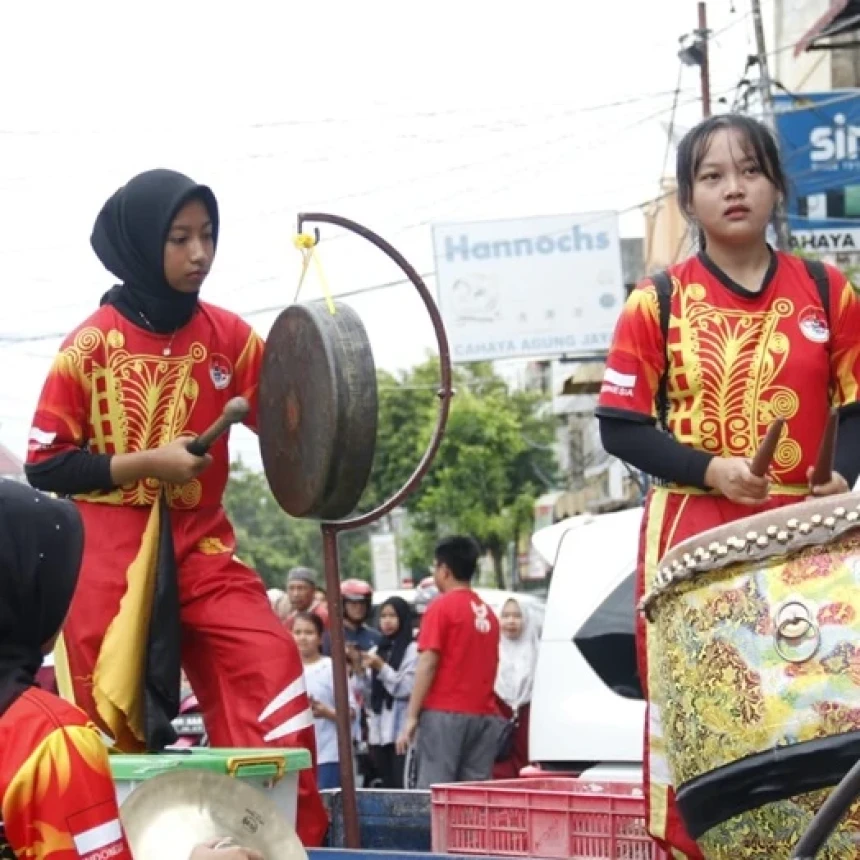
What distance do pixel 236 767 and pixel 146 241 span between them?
1.56 m

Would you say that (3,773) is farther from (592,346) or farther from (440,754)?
(592,346)

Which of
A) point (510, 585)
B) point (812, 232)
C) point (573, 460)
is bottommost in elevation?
point (510, 585)

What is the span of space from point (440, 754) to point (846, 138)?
1101 centimetres

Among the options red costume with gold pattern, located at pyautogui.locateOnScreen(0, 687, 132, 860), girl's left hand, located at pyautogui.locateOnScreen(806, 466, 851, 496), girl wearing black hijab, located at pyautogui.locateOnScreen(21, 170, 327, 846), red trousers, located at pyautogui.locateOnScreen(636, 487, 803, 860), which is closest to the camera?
red costume with gold pattern, located at pyautogui.locateOnScreen(0, 687, 132, 860)

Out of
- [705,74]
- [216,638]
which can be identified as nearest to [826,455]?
[216,638]

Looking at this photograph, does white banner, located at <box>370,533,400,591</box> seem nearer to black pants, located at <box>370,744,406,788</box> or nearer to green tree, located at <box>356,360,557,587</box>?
green tree, located at <box>356,360,557,587</box>

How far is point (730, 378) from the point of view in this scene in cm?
423

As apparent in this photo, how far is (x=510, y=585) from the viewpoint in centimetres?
5722

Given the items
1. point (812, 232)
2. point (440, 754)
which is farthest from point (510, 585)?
point (440, 754)

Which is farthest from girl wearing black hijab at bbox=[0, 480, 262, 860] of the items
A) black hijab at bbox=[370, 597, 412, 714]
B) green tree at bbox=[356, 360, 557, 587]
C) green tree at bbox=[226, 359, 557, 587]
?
green tree at bbox=[356, 360, 557, 587]

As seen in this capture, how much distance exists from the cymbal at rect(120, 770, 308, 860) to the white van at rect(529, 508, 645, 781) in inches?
159

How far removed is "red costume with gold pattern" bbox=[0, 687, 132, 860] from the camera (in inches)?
106

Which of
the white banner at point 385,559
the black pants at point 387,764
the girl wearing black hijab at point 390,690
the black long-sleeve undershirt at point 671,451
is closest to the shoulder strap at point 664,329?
the black long-sleeve undershirt at point 671,451

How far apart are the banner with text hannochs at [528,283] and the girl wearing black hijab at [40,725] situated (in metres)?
22.3
